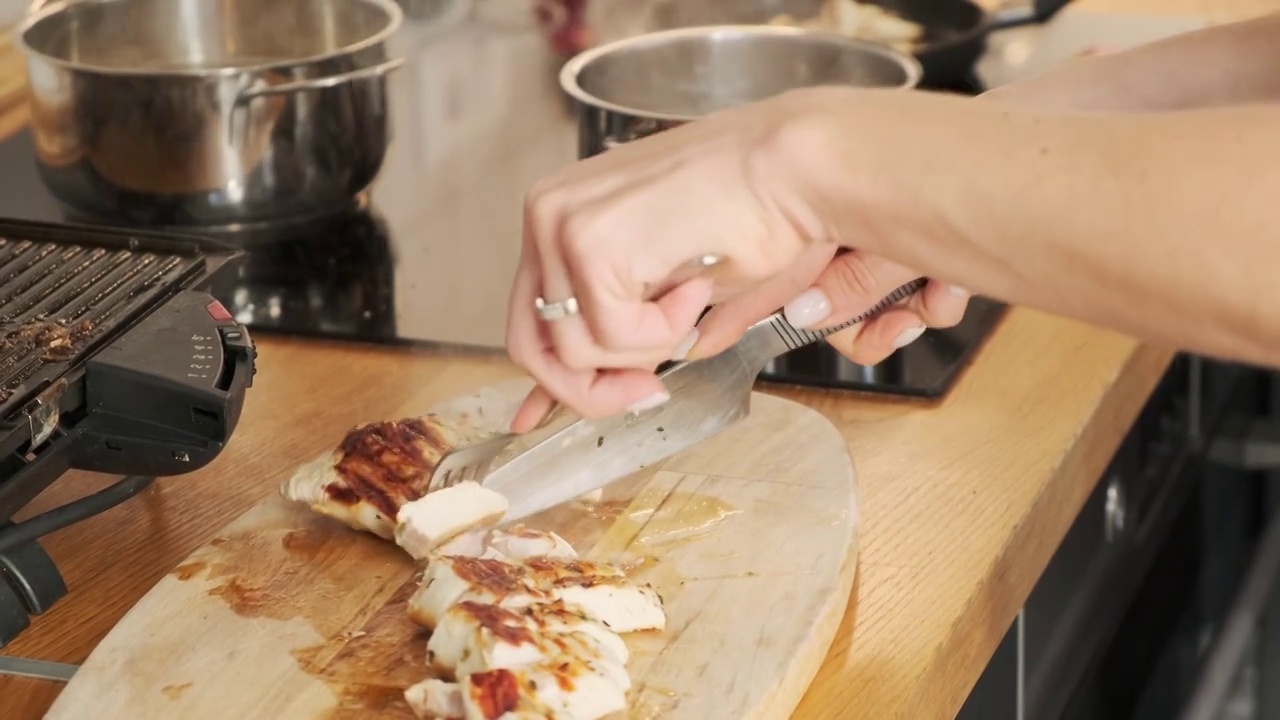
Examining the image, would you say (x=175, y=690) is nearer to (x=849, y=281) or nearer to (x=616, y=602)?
(x=616, y=602)

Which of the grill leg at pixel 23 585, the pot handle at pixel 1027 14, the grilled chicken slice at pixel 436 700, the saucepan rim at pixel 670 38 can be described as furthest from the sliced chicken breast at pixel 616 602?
the pot handle at pixel 1027 14

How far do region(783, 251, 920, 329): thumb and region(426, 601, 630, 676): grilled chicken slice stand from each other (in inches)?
10.9

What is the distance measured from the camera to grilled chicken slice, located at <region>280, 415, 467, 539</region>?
1.11m

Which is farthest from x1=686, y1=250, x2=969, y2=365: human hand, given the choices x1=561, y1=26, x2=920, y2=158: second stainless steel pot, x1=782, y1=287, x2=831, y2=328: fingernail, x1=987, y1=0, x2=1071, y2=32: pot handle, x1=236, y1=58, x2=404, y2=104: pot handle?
x1=987, y1=0, x2=1071, y2=32: pot handle

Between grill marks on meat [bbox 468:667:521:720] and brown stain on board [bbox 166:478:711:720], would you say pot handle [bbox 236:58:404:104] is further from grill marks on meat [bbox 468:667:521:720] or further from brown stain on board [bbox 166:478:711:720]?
grill marks on meat [bbox 468:667:521:720]

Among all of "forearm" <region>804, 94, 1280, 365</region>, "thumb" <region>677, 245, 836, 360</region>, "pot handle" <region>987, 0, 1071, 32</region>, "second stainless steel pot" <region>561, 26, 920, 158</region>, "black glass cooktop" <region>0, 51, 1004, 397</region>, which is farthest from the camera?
"pot handle" <region>987, 0, 1071, 32</region>

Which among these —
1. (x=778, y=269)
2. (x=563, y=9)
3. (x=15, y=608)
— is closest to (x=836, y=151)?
(x=778, y=269)

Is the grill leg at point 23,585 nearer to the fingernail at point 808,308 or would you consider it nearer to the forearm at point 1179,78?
the fingernail at point 808,308

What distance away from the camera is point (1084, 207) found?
78cm

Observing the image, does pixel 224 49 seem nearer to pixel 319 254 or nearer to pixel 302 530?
pixel 319 254

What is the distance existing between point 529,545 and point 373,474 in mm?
135

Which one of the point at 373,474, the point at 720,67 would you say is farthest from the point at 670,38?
the point at 373,474

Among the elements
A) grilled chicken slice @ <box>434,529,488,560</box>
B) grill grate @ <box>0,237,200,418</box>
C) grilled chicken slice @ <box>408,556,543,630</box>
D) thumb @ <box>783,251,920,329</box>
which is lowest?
grilled chicken slice @ <box>434,529,488,560</box>

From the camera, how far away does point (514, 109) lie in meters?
2.03
